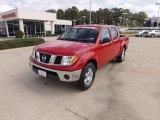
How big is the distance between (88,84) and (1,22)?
31.0m

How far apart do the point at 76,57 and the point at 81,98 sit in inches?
42.3

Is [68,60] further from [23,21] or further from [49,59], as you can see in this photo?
[23,21]

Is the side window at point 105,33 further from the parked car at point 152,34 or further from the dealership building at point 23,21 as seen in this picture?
the parked car at point 152,34

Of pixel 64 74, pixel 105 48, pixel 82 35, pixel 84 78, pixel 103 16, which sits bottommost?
pixel 84 78

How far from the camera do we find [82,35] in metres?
5.20

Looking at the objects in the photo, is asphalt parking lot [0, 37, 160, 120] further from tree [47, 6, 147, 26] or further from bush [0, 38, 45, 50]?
tree [47, 6, 147, 26]

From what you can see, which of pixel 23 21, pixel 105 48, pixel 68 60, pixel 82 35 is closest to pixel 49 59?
pixel 68 60

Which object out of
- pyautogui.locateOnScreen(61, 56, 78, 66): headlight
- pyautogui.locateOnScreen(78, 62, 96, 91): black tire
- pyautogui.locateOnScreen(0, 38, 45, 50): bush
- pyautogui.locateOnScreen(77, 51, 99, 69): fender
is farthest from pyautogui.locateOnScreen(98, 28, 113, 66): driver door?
pyautogui.locateOnScreen(0, 38, 45, 50): bush

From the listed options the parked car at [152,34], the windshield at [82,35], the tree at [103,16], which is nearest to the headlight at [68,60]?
the windshield at [82,35]

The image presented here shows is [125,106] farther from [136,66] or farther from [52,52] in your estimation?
[136,66]

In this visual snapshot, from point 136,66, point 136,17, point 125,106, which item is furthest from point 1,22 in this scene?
point 136,17

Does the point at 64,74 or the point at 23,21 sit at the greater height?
the point at 23,21

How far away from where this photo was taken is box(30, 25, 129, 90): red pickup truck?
12.9 feet

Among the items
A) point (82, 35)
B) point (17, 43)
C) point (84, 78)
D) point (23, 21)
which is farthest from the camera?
point (23, 21)
